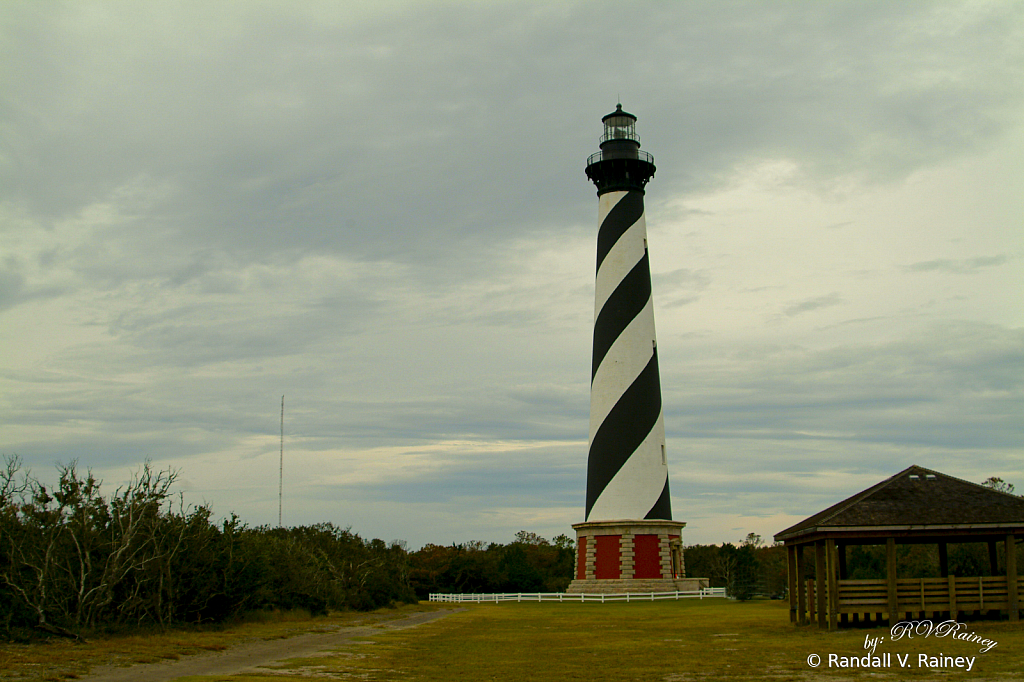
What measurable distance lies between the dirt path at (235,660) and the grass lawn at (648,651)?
1.11m

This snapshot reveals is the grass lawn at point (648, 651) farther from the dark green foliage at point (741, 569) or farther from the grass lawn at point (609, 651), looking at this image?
the dark green foliage at point (741, 569)

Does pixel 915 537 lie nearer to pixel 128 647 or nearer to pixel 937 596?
pixel 937 596

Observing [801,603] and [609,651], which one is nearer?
[609,651]

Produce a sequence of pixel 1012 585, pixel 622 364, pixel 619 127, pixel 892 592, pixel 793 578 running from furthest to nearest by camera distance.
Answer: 1. pixel 619 127
2. pixel 622 364
3. pixel 793 578
4. pixel 892 592
5. pixel 1012 585

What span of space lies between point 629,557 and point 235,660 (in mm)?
25042

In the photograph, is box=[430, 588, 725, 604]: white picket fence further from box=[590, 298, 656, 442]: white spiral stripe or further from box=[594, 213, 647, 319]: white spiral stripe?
box=[594, 213, 647, 319]: white spiral stripe

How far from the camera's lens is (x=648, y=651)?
695 inches

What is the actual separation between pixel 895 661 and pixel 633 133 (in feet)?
110

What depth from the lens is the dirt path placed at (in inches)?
551

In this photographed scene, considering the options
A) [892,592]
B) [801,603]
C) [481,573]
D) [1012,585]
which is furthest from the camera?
[481,573]

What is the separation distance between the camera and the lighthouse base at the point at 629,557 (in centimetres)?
3931

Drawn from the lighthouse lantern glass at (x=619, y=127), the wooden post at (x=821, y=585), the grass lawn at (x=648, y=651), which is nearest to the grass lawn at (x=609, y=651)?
the grass lawn at (x=648, y=651)

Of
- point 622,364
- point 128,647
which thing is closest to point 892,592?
point 128,647

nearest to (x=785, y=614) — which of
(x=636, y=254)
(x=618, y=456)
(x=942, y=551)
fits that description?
(x=942, y=551)
